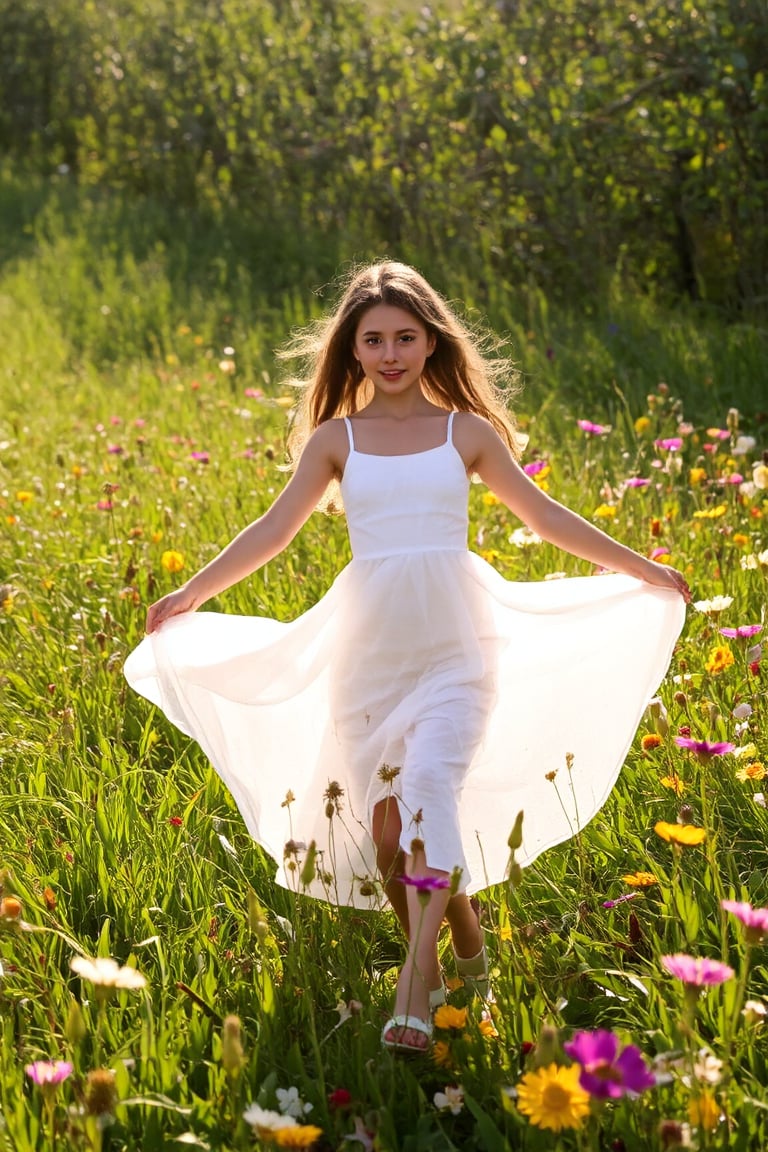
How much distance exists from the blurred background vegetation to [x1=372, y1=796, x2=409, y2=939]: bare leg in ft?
14.6

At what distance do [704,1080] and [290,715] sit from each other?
1209mm

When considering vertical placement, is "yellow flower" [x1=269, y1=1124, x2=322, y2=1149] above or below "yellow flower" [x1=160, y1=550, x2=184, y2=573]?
below

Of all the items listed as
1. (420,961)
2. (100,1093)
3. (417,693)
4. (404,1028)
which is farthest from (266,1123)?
(417,693)

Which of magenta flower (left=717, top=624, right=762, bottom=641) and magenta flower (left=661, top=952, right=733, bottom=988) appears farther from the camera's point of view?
magenta flower (left=717, top=624, right=762, bottom=641)

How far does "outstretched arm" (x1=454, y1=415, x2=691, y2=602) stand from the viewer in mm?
2537

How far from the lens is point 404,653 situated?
2.47 metres

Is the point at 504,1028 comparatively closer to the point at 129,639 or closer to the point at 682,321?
the point at 129,639

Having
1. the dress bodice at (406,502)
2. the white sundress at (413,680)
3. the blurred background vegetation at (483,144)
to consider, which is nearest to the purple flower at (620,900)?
the white sundress at (413,680)

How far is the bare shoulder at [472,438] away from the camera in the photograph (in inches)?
104

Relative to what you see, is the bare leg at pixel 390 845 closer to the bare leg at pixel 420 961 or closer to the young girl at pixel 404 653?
the young girl at pixel 404 653

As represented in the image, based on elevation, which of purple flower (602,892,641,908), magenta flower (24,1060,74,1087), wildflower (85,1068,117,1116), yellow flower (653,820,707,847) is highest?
yellow flower (653,820,707,847)

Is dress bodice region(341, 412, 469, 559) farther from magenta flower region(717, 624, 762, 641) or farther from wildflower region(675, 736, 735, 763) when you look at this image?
wildflower region(675, 736, 735, 763)

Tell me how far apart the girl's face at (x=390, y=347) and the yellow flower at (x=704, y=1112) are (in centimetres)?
154

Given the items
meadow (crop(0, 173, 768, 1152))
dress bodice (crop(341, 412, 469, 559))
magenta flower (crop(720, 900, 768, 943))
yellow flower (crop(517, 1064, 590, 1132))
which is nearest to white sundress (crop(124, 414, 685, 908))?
dress bodice (crop(341, 412, 469, 559))
